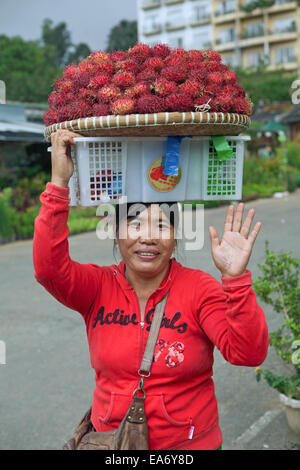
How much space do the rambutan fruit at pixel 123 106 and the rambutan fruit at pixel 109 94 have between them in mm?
48

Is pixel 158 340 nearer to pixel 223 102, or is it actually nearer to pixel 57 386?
pixel 223 102

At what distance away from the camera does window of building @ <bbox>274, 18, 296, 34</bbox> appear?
41.4m

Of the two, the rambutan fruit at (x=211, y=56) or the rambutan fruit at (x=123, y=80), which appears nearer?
the rambutan fruit at (x=123, y=80)

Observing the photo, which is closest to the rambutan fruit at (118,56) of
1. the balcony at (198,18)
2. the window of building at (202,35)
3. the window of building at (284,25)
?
the window of building at (284,25)

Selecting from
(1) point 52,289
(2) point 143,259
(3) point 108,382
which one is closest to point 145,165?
(2) point 143,259

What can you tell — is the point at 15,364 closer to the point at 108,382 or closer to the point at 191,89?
the point at 108,382

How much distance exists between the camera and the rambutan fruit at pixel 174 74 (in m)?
1.70

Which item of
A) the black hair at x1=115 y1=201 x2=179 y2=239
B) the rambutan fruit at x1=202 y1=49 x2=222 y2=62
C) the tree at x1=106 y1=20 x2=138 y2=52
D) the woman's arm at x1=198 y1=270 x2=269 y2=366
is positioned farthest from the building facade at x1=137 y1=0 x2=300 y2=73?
the woman's arm at x1=198 y1=270 x2=269 y2=366

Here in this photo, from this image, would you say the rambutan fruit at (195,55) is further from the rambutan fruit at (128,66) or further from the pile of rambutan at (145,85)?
the rambutan fruit at (128,66)

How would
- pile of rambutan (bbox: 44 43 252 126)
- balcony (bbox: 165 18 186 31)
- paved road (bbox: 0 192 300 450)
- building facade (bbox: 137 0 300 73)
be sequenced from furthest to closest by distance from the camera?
balcony (bbox: 165 18 186 31)
building facade (bbox: 137 0 300 73)
paved road (bbox: 0 192 300 450)
pile of rambutan (bbox: 44 43 252 126)

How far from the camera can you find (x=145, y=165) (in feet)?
5.90

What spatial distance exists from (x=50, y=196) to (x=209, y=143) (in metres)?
0.64

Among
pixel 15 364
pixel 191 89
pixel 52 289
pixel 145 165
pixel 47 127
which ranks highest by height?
pixel 191 89

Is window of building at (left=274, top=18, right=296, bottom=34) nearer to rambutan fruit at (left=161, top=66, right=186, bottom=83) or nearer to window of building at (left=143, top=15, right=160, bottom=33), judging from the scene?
window of building at (left=143, top=15, right=160, bottom=33)
